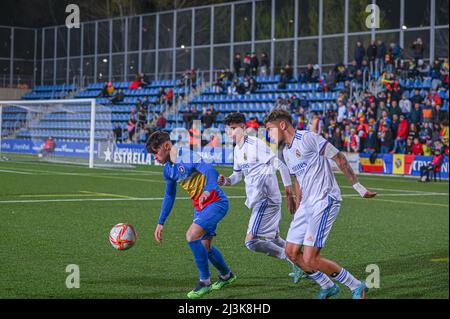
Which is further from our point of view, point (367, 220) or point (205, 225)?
point (367, 220)

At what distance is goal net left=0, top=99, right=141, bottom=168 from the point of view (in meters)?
33.8

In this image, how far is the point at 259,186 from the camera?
9633 millimetres

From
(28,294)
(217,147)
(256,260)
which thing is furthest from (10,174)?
(28,294)

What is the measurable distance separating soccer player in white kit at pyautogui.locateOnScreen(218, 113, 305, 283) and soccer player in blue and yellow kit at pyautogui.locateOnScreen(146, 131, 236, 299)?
107 cm

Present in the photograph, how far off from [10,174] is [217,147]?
1007cm

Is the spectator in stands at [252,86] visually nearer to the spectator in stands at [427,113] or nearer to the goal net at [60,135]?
the goal net at [60,135]

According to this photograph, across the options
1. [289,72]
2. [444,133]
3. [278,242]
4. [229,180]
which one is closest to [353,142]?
[444,133]

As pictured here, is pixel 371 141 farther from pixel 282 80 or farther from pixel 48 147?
pixel 48 147

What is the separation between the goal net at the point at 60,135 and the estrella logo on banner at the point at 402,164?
1124 cm

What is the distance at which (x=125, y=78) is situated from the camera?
A: 5022 centimetres

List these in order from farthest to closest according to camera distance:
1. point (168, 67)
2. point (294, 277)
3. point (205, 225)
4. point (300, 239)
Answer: point (168, 67) → point (294, 277) → point (205, 225) → point (300, 239)

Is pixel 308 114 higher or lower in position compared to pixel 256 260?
higher

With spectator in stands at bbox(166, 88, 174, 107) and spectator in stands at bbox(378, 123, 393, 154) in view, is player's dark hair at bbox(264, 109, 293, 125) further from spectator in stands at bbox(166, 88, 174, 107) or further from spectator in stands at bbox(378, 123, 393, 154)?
spectator in stands at bbox(166, 88, 174, 107)

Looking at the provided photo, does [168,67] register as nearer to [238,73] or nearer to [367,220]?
[238,73]
